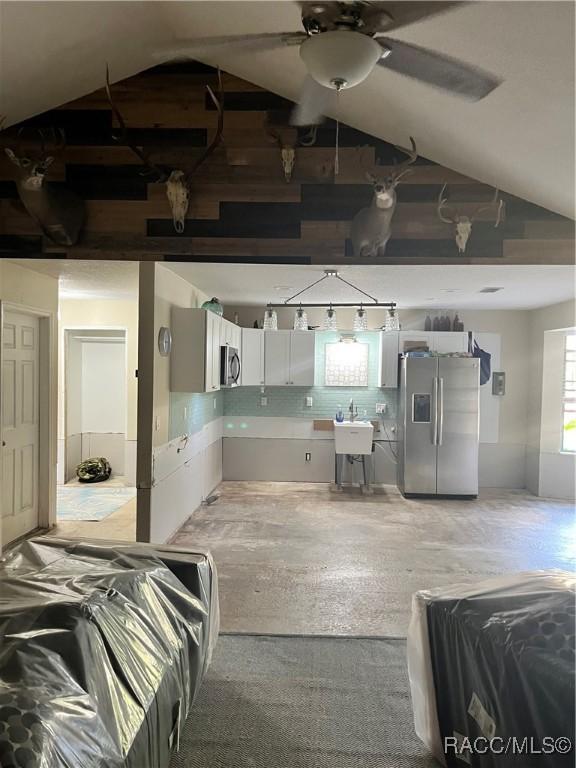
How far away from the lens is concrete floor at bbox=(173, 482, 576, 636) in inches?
133

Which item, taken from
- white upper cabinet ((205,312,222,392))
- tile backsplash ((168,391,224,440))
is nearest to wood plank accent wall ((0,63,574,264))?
A: white upper cabinet ((205,312,222,392))

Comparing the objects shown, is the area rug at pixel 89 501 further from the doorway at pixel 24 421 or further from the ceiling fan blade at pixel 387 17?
the ceiling fan blade at pixel 387 17

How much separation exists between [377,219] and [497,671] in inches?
115

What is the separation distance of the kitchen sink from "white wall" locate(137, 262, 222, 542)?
218cm

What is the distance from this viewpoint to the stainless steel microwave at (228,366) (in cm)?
529

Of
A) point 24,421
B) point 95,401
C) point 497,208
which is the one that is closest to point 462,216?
point 497,208

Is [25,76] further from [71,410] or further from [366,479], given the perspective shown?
[366,479]

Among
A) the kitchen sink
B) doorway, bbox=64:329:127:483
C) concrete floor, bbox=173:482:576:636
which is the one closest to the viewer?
concrete floor, bbox=173:482:576:636

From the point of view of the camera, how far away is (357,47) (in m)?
1.91

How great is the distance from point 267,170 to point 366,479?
4.29 metres

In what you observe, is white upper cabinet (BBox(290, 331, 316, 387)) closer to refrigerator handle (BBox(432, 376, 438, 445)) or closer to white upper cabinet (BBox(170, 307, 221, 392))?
refrigerator handle (BBox(432, 376, 438, 445))

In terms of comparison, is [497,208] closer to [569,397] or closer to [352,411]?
[569,397]

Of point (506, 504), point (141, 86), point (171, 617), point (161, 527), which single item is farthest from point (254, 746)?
point (506, 504)

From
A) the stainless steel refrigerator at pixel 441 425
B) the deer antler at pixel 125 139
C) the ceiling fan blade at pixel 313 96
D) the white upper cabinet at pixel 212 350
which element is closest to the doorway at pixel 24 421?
the white upper cabinet at pixel 212 350
